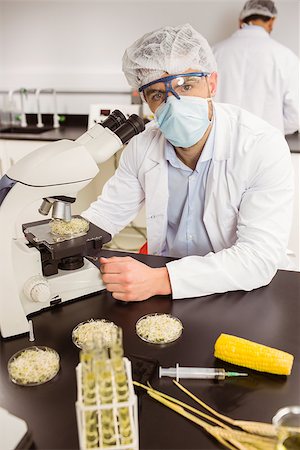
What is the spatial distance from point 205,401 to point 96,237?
0.56m

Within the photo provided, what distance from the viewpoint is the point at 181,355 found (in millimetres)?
982

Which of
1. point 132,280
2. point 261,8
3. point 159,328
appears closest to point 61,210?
point 132,280

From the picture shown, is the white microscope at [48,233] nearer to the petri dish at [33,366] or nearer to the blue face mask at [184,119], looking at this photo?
the petri dish at [33,366]

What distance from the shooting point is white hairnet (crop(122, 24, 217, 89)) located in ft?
4.69

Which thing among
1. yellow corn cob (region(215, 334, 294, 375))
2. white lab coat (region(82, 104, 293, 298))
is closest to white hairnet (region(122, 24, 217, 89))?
white lab coat (region(82, 104, 293, 298))

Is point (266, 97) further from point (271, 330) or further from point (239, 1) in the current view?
point (271, 330)

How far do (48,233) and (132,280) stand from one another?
0.27 meters

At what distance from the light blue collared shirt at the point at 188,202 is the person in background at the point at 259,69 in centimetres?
149

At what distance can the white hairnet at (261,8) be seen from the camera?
2871 millimetres

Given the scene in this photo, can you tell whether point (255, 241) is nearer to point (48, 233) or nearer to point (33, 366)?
point (48, 233)

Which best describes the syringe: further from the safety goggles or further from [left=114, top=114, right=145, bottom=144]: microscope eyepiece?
the safety goggles

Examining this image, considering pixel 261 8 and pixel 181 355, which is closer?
pixel 181 355

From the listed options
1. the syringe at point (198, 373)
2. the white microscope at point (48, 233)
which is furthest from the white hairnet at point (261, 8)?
the syringe at point (198, 373)

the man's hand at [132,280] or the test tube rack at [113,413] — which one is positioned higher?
the test tube rack at [113,413]
